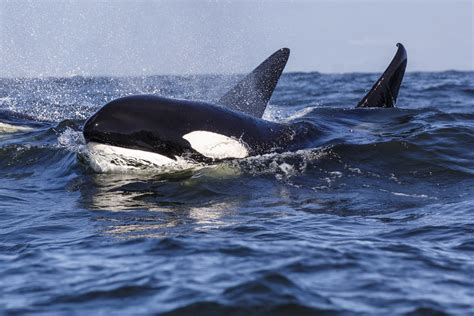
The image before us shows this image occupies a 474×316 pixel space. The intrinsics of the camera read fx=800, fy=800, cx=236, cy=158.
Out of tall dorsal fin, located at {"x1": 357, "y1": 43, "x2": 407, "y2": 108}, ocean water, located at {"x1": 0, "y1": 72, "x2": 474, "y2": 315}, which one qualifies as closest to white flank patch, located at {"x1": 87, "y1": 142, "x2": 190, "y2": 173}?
ocean water, located at {"x1": 0, "y1": 72, "x2": 474, "y2": 315}

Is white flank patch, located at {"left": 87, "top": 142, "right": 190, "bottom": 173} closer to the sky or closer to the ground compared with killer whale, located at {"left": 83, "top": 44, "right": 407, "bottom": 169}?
closer to the ground

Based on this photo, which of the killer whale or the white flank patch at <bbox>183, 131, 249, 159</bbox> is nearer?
the killer whale

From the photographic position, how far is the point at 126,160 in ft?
35.6

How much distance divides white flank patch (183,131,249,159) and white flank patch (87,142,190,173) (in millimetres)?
306

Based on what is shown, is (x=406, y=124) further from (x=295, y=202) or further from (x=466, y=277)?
(x=466, y=277)

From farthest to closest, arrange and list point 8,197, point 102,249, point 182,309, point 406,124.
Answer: point 406,124, point 8,197, point 102,249, point 182,309

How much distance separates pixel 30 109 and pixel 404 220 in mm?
16195

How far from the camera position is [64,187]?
10.8 m

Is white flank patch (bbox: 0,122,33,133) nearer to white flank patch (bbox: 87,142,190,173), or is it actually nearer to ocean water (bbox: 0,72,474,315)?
ocean water (bbox: 0,72,474,315)

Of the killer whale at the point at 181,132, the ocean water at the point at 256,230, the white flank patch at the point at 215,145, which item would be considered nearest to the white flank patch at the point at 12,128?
the ocean water at the point at 256,230

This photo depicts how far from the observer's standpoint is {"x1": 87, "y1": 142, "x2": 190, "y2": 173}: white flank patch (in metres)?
10.6

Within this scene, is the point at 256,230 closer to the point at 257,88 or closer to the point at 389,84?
the point at 257,88

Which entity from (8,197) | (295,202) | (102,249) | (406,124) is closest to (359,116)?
(406,124)

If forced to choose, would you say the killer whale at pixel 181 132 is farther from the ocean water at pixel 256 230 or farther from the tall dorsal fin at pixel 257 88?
the tall dorsal fin at pixel 257 88
